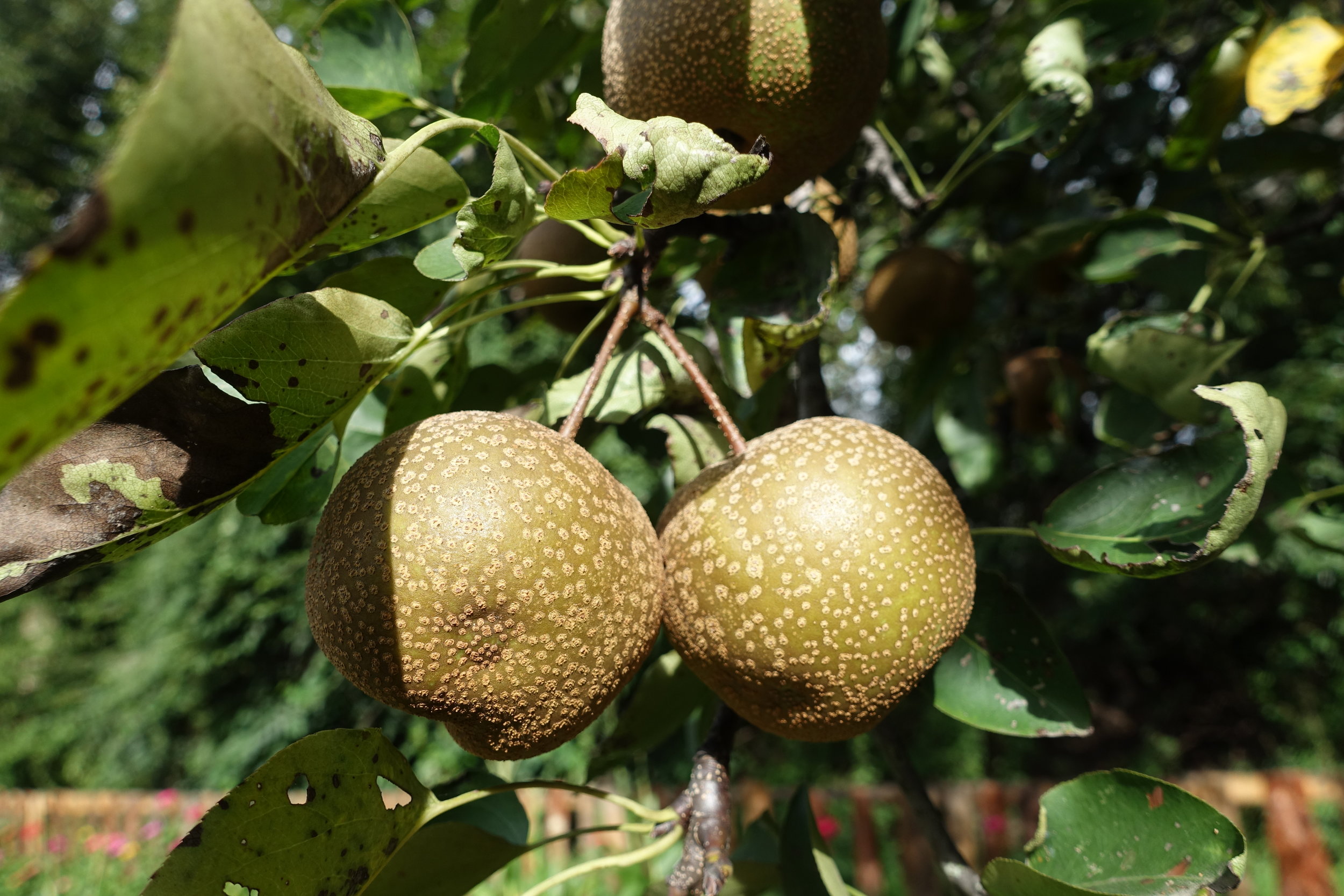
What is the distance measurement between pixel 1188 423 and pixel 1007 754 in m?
6.35

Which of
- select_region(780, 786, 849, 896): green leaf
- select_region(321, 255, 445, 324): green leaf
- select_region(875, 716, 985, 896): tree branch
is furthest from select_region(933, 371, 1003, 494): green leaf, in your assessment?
select_region(321, 255, 445, 324): green leaf

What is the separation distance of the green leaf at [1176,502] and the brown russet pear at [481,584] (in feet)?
1.53

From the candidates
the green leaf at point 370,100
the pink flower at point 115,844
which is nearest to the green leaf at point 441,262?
the green leaf at point 370,100

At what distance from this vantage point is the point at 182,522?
65 centimetres

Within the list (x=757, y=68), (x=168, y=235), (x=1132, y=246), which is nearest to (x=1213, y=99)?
(x=1132, y=246)

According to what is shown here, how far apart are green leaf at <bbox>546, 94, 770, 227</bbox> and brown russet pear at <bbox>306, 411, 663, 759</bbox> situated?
0.21m

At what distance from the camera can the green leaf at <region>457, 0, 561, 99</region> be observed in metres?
1.09

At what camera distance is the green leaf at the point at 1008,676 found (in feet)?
2.89

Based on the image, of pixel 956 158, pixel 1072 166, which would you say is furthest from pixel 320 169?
pixel 1072 166

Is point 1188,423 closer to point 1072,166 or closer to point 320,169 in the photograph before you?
point 1072,166

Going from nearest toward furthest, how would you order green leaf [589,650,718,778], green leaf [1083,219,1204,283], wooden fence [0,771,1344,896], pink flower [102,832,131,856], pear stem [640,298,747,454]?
pear stem [640,298,747,454]
green leaf [589,650,718,778]
green leaf [1083,219,1204,283]
wooden fence [0,771,1344,896]
pink flower [102,832,131,856]

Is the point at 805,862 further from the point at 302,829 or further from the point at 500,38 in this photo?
the point at 500,38

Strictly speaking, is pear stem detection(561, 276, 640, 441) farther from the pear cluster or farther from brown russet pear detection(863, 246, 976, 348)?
brown russet pear detection(863, 246, 976, 348)

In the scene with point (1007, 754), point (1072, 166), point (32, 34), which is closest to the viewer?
point (1072, 166)
